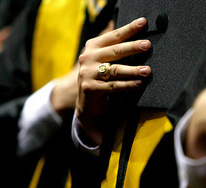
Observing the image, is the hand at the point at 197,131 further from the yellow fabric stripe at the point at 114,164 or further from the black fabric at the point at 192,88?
the yellow fabric stripe at the point at 114,164

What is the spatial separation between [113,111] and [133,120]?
0.21ft

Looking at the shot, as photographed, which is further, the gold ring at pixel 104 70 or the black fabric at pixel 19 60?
the black fabric at pixel 19 60

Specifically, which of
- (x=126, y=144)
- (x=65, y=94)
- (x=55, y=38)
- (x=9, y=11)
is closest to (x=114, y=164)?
(x=126, y=144)

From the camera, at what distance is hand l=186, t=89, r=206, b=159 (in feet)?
1.65

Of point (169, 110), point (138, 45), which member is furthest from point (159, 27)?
point (169, 110)

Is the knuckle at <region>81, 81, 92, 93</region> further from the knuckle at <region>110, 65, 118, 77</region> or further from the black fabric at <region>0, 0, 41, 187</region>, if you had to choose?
the black fabric at <region>0, 0, 41, 187</region>

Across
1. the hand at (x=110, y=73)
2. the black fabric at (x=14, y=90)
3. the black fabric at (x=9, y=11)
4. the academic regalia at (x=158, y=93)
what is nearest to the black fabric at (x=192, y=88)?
the academic regalia at (x=158, y=93)

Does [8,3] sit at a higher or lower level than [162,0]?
lower

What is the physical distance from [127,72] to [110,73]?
51mm

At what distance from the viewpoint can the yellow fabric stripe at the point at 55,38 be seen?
1.53 m

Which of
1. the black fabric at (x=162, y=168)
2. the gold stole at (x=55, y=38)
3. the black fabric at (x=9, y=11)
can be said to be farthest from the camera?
the black fabric at (x=9, y=11)

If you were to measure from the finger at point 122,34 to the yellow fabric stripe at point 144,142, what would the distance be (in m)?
0.16

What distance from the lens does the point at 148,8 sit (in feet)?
2.25

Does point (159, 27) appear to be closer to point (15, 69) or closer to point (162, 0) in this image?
point (162, 0)
